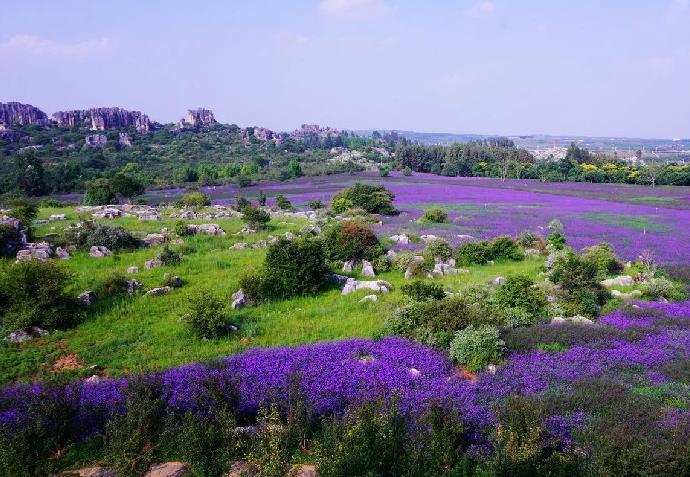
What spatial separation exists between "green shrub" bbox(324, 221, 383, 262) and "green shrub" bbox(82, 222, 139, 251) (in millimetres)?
10060

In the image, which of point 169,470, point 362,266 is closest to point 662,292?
point 362,266

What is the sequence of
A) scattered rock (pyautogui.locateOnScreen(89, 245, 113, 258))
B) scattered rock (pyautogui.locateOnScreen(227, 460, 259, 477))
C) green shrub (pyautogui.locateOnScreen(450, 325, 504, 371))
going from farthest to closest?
scattered rock (pyautogui.locateOnScreen(89, 245, 113, 258))
green shrub (pyautogui.locateOnScreen(450, 325, 504, 371))
scattered rock (pyautogui.locateOnScreen(227, 460, 259, 477))

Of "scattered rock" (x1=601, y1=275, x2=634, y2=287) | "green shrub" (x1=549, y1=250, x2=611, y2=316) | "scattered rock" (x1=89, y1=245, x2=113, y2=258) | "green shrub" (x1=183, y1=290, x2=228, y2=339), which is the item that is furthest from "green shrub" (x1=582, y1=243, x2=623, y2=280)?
"scattered rock" (x1=89, y1=245, x2=113, y2=258)

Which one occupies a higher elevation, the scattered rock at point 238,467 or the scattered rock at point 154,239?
the scattered rock at point 154,239

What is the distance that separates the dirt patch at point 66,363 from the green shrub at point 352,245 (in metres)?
11.9

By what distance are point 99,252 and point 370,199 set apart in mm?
24805

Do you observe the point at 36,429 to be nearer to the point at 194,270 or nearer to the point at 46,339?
the point at 46,339

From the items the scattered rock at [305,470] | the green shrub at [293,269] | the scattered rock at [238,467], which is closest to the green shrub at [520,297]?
the green shrub at [293,269]

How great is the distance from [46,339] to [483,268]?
1731cm

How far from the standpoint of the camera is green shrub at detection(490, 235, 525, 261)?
2441 cm

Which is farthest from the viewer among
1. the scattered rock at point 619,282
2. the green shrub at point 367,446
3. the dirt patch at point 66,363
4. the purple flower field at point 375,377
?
the scattered rock at point 619,282

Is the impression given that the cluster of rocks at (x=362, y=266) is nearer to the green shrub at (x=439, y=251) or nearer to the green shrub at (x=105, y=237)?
the green shrub at (x=439, y=251)

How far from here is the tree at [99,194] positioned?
48438 millimetres

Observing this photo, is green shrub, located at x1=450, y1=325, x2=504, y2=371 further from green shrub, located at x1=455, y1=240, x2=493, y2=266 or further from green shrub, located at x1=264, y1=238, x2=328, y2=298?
green shrub, located at x1=455, y1=240, x2=493, y2=266
